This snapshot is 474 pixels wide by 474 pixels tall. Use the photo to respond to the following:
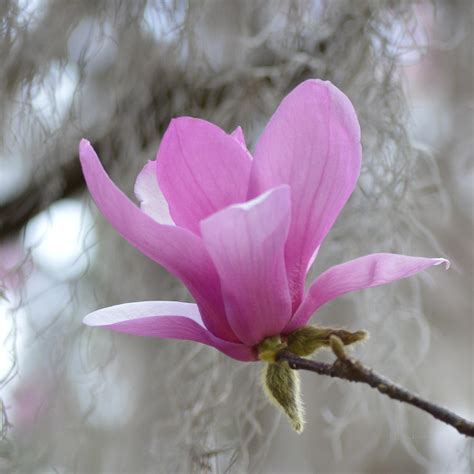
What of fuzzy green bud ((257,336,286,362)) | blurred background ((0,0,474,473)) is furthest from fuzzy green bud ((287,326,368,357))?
blurred background ((0,0,474,473))

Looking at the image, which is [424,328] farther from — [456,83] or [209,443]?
[456,83]

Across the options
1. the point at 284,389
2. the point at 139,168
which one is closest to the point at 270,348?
the point at 284,389

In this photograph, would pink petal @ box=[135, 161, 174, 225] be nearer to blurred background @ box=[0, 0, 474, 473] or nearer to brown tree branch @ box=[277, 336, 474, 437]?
brown tree branch @ box=[277, 336, 474, 437]

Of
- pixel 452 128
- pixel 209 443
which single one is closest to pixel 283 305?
pixel 209 443

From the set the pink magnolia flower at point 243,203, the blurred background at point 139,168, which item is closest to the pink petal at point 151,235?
the pink magnolia flower at point 243,203

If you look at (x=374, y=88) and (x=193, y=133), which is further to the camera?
(x=374, y=88)
